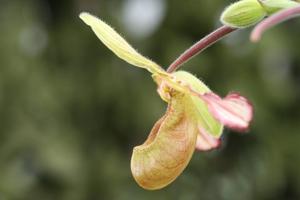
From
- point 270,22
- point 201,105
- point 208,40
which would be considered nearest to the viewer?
point 270,22

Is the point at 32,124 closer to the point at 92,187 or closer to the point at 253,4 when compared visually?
the point at 92,187

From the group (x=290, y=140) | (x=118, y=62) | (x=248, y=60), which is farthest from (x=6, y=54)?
(x=290, y=140)

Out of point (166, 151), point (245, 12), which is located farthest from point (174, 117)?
point (245, 12)

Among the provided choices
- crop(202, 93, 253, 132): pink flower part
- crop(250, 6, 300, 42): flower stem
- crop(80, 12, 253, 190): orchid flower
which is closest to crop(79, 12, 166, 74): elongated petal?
crop(80, 12, 253, 190): orchid flower

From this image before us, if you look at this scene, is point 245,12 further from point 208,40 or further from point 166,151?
point 166,151

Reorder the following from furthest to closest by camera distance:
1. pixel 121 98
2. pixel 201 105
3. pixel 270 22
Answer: pixel 121 98
pixel 201 105
pixel 270 22
